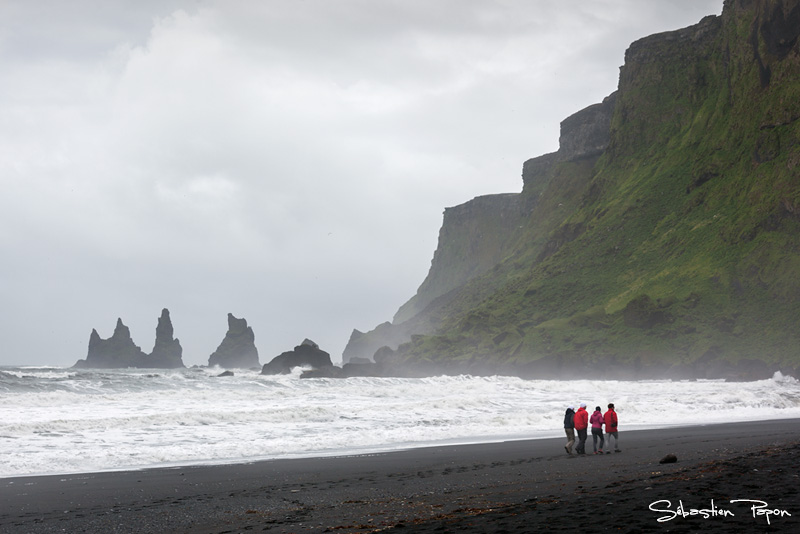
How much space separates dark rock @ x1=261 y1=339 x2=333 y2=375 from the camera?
109m

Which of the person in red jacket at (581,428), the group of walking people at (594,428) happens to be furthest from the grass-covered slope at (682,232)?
the person in red jacket at (581,428)

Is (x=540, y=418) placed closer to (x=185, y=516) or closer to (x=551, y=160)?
(x=185, y=516)

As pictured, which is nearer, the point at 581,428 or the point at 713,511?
the point at 713,511

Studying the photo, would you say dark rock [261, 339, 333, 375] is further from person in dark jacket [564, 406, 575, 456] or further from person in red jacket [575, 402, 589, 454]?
person in red jacket [575, 402, 589, 454]

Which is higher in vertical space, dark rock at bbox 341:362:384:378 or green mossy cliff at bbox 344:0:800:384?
green mossy cliff at bbox 344:0:800:384

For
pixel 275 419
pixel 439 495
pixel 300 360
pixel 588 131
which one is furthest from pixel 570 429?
pixel 588 131

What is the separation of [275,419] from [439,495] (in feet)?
65.8

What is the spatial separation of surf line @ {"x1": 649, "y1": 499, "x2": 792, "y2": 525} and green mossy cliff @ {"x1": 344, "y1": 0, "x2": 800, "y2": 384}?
6537 centimetres

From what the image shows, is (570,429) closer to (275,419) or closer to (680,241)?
(275,419)

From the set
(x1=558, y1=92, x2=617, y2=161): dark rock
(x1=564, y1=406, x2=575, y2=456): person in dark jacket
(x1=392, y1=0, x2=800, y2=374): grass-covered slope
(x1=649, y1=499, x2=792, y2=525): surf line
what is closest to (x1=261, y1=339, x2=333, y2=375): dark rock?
(x1=392, y1=0, x2=800, y2=374): grass-covered slope

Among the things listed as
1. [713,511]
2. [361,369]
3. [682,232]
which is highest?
[682,232]

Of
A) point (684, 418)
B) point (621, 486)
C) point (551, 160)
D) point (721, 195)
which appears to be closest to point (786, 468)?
point (621, 486)

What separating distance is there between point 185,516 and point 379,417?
22305mm

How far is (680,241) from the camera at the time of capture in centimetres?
10119
